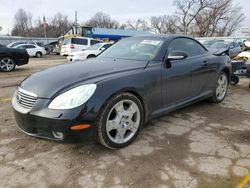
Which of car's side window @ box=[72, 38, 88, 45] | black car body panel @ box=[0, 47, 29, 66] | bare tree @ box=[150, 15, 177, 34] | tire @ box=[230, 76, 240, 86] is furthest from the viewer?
bare tree @ box=[150, 15, 177, 34]

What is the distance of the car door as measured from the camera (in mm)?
3557

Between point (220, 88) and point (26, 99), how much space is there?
3.96 meters

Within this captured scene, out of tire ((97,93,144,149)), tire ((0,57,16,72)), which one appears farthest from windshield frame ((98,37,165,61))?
tire ((0,57,16,72))

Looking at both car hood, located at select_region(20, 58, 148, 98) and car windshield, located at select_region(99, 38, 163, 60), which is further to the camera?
car windshield, located at select_region(99, 38, 163, 60)

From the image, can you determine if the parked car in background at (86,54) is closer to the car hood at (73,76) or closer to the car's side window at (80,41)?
the car's side window at (80,41)

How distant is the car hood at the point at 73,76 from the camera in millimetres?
2740

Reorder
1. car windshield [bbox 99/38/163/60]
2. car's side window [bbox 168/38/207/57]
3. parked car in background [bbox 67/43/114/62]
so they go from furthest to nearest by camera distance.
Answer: parked car in background [bbox 67/43/114/62] < car's side window [bbox 168/38/207/57] < car windshield [bbox 99/38/163/60]

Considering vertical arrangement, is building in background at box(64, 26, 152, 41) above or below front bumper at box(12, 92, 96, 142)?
above

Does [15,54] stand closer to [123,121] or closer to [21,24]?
[123,121]

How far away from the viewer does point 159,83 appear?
11.1 feet

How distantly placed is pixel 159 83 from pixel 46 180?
6.25 ft

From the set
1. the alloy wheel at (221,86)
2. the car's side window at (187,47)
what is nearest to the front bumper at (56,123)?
the car's side window at (187,47)

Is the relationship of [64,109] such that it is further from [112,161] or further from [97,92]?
[112,161]

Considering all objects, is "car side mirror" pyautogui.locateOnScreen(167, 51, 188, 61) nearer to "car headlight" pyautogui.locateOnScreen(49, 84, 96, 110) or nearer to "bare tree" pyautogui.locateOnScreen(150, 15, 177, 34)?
"car headlight" pyautogui.locateOnScreen(49, 84, 96, 110)
